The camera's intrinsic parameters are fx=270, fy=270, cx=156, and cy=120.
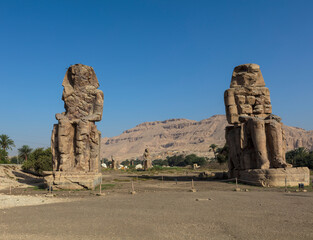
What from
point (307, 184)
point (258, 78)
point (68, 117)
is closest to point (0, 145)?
point (68, 117)

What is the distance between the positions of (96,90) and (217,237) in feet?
33.2

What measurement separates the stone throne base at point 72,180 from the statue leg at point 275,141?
754 cm

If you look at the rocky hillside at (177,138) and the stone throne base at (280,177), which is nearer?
the stone throne base at (280,177)

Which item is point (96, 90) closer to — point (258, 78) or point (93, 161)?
point (93, 161)

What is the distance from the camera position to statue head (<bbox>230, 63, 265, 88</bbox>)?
1377 centimetres

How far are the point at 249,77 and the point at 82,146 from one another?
8.85m

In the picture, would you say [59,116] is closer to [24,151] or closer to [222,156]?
[222,156]

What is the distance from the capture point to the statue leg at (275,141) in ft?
37.1

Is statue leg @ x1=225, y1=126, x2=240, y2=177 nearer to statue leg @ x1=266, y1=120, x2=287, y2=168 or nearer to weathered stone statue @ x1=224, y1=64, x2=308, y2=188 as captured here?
weathered stone statue @ x1=224, y1=64, x2=308, y2=188

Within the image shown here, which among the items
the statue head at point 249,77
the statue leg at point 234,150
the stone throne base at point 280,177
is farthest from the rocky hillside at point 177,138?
the stone throne base at point 280,177

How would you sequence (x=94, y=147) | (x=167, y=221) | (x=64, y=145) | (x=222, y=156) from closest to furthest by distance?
(x=167, y=221), (x=64, y=145), (x=94, y=147), (x=222, y=156)

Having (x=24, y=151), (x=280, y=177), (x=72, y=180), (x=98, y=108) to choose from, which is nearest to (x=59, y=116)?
A: (x=98, y=108)

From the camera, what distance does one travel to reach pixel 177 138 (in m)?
164

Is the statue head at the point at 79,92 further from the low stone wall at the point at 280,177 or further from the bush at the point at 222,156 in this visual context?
the bush at the point at 222,156
